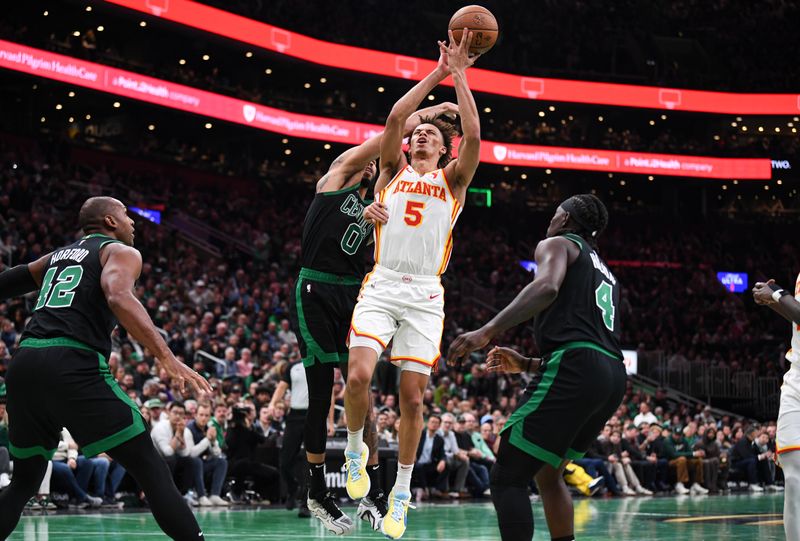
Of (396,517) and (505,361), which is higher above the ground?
(505,361)

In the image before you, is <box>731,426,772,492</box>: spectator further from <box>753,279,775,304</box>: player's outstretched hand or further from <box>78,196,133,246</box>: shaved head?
<box>78,196,133,246</box>: shaved head

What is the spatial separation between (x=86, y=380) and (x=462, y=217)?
35.9 meters

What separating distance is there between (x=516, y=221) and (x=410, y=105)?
35393 mm

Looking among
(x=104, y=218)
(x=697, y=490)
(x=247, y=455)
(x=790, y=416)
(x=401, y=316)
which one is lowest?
(x=697, y=490)

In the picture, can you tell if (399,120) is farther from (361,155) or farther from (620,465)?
(620,465)

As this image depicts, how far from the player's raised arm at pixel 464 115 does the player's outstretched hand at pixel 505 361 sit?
1.41 metres

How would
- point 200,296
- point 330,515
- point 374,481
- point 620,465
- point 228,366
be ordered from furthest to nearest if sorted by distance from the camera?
1. point 200,296
2. point 620,465
3. point 228,366
4. point 374,481
5. point 330,515

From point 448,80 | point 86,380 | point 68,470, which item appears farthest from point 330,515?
point 448,80

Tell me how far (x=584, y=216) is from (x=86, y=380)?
3.12 m

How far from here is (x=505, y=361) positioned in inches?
256

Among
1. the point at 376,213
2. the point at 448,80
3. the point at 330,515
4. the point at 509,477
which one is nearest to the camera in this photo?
the point at 509,477

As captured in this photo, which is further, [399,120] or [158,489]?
[399,120]

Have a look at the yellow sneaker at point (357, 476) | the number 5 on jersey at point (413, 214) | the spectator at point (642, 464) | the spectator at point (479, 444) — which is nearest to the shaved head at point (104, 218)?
the number 5 on jersey at point (413, 214)

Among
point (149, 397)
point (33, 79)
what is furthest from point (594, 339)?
point (33, 79)
